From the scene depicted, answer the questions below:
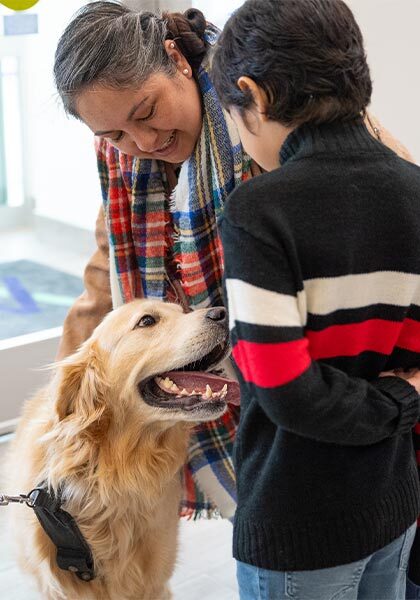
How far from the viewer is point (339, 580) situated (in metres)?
1.06

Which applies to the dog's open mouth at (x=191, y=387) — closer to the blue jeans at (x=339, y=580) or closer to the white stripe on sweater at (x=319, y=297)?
the blue jeans at (x=339, y=580)

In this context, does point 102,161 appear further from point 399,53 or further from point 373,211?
point 399,53

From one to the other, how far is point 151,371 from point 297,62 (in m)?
0.75

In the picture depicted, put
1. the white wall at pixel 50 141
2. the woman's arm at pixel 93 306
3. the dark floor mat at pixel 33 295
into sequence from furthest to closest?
the dark floor mat at pixel 33 295, the white wall at pixel 50 141, the woman's arm at pixel 93 306

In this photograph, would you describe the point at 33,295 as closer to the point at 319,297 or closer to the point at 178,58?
the point at 178,58

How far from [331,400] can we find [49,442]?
77 cm

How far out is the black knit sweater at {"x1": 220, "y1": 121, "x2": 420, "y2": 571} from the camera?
90cm

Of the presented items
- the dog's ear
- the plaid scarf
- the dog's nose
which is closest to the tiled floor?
the plaid scarf

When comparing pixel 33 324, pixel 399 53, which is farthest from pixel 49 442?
pixel 399 53

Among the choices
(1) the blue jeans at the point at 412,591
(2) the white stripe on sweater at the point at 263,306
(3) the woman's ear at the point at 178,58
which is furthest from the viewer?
(3) the woman's ear at the point at 178,58

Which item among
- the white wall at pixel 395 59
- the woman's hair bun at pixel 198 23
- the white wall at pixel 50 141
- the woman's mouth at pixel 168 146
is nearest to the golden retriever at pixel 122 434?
the woman's mouth at pixel 168 146

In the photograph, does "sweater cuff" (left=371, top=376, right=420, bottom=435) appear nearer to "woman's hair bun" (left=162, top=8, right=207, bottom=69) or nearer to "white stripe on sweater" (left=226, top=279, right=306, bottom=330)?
"white stripe on sweater" (left=226, top=279, right=306, bottom=330)

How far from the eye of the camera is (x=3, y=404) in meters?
2.77

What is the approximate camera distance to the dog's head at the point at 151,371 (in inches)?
58.9
